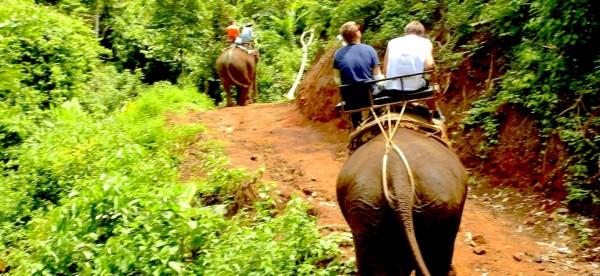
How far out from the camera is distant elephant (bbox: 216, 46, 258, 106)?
15.4 metres

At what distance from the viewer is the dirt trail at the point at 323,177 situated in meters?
6.17

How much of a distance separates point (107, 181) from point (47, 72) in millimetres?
6257

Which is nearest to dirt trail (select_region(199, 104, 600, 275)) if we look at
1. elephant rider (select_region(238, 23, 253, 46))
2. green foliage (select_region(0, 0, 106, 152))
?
elephant rider (select_region(238, 23, 253, 46))

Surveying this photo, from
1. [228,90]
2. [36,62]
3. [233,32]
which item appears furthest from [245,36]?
[36,62]

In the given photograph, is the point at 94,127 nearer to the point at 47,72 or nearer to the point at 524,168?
the point at 47,72

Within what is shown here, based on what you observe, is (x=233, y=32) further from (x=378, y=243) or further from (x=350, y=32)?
(x=378, y=243)

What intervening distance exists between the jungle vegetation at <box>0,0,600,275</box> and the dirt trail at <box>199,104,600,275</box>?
24.9 inches

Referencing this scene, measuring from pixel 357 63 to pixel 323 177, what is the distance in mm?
2812

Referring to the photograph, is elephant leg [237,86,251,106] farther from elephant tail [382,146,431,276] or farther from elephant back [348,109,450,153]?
elephant tail [382,146,431,276]

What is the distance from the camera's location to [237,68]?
50.5 ft

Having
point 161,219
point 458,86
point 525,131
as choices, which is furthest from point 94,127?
point 525,131

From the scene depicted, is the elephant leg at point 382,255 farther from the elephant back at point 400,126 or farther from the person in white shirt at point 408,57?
the person in white shirt at point 408,57

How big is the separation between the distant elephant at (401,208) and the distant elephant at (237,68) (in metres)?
11.1

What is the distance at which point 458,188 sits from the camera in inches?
175
